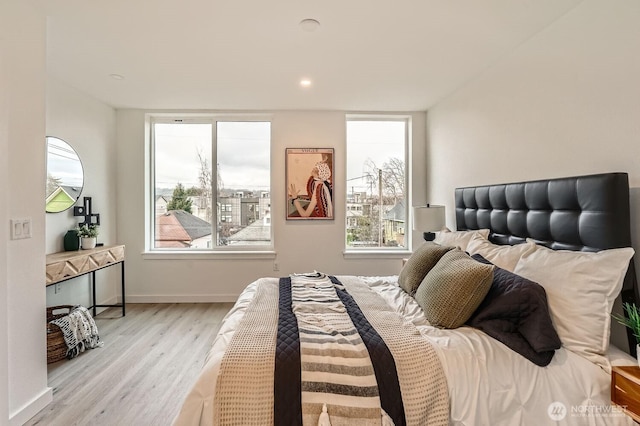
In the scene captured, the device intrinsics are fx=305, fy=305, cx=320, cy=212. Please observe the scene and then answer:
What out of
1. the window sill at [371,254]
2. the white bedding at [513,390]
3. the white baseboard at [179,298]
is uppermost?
the window sill at [371,254]

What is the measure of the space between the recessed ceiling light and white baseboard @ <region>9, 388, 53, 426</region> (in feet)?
9.72

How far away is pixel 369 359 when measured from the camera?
133 cm

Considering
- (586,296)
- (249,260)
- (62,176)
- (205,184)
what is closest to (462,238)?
(586,296)

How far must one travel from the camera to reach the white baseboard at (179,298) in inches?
157

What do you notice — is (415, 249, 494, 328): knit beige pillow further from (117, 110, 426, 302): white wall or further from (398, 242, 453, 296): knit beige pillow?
(117, 110, 426, 302): white wall

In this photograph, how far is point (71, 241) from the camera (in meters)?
3.12

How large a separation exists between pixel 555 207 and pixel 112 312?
4.48 m

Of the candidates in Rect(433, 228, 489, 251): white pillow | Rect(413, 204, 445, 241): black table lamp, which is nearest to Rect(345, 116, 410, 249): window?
Rect(413, 204, 445, 241): black table lamp

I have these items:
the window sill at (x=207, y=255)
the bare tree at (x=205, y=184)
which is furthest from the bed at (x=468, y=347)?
the bare tree at (x=205, y=184)

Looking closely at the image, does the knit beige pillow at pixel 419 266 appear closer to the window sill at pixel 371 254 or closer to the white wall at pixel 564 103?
the white wall at pixel 564 103

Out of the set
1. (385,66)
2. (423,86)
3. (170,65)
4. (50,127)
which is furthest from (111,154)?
(423,86)

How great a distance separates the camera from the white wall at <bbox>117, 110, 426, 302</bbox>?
157 inches

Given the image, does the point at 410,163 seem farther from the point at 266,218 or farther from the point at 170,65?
the point at 170,65

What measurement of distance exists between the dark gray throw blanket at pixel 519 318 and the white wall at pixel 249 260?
2482mm
